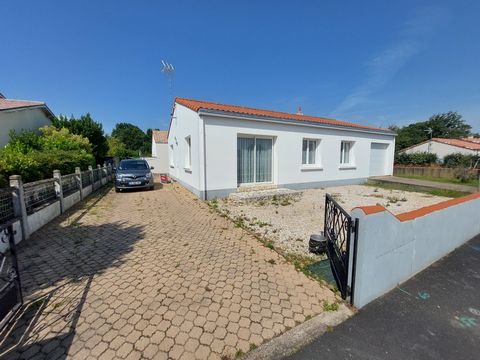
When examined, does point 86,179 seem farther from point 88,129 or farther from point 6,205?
point 88,129

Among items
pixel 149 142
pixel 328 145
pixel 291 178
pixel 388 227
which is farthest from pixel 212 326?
pixel 149 142

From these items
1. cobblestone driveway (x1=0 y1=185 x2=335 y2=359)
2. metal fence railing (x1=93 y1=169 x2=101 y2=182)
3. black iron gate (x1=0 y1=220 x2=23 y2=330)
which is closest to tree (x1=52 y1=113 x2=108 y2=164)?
metal fence railing (x1=93 y1=169 x2=101 y2=182)

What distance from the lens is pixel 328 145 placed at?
465 inches

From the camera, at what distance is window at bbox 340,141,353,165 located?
1295 centimetres

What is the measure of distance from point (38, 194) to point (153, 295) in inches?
203

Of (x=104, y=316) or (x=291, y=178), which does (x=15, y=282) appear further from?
(x=291, y=178)

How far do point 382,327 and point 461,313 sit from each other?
3.84ft

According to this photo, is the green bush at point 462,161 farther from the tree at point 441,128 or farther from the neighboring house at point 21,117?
the neighboring house at point 21,117

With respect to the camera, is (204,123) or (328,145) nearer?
(204,123)

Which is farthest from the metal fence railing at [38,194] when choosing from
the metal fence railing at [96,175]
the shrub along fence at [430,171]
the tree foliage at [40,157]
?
the shrub along fence at [430,171]

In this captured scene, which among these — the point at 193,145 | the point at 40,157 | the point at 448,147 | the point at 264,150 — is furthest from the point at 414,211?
the point at 448,147

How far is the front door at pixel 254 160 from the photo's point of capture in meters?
9.46

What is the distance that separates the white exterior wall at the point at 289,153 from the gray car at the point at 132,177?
463 centimetres

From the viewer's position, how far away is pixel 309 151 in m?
11.6
